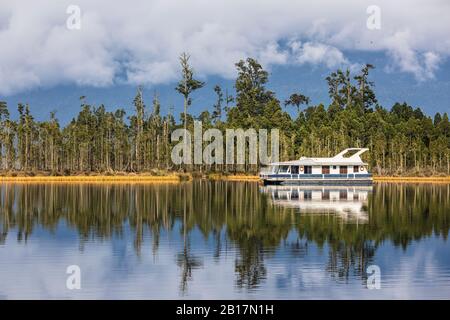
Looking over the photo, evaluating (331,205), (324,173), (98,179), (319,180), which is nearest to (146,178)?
(98,179)

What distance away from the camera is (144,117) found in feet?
336

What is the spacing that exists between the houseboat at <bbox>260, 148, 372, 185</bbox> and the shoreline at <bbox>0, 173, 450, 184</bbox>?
42.6 ft

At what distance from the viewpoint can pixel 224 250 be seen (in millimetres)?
24281

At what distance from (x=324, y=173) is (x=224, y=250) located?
49.7 meters

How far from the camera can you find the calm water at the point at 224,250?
17875 mm

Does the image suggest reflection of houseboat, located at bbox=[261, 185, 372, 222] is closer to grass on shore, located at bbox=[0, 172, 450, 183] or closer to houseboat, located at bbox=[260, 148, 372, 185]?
houseboat, located at bbox=[260, 148, 372, 185]

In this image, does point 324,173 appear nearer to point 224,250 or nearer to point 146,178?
point 146,178

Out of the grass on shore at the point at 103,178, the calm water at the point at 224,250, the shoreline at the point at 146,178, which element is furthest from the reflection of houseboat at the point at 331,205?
the shoreline at the point at 146,178

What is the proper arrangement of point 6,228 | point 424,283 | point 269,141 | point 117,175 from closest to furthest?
1. point 424,283
2. point 6,228
3. point 117,175
4. point 269,141

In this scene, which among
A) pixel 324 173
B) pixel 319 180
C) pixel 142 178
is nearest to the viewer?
pixel 319 180

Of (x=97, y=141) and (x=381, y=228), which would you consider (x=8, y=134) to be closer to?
(x=97, y=141)

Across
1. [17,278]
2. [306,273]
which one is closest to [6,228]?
[17,278]
